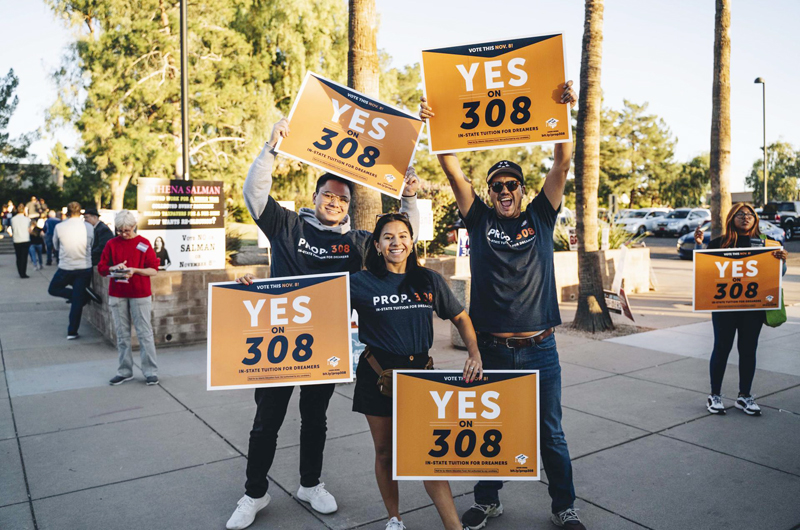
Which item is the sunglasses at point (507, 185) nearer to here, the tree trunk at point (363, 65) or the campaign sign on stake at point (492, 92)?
the campaign sign on stake at point (492, 92)

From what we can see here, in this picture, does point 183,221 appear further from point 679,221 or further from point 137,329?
point 679,221

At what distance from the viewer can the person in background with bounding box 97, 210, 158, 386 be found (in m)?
6.53

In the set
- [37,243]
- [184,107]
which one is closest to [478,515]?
[184,107]

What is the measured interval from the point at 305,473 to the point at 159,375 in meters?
3.82

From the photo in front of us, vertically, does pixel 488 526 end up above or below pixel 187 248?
below

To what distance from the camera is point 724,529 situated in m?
3.46

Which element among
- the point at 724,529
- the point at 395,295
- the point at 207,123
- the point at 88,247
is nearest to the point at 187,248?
the point at 88,247

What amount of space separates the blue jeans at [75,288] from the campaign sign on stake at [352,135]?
22.2 feet

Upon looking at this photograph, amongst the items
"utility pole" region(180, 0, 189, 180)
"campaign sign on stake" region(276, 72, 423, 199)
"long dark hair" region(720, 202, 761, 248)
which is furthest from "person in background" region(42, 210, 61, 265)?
"long dark hair" region(720, 202, 761, 248)

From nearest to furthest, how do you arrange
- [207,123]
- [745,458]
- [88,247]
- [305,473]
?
[305,473] < [745,458] < [88,247] < [207,123]

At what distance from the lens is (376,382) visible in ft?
10.6

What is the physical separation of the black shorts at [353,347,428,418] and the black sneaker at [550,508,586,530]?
114cm

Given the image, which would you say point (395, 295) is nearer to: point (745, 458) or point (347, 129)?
point (347, 129)

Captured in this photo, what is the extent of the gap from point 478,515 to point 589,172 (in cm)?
656
